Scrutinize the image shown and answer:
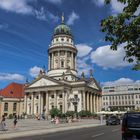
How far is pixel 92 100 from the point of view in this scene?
95.8 meters

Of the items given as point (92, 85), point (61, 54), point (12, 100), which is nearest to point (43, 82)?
point (12, 100)

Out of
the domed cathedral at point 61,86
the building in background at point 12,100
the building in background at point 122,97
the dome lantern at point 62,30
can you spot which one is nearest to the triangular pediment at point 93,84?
the domed cathedral at point 61,86

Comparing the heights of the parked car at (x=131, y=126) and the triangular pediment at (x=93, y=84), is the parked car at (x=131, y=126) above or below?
below

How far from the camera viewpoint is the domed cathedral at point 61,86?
87.0 m

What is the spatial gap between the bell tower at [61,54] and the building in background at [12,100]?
559 inches

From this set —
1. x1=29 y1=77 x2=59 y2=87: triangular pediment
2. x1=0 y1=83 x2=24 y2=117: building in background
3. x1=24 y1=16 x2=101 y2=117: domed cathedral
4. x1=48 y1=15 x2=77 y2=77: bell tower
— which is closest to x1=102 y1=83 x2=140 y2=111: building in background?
x1=24 y1=16 x2=101 y2=117: domed cathedral

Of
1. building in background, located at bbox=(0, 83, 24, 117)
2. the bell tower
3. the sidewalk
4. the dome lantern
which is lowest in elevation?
the sidewalk

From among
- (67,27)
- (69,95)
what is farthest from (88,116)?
(67,27)

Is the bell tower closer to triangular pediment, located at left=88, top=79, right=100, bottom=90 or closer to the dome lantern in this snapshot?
the dome lantern

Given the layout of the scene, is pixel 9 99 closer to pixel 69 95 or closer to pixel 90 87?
pixel 69 95

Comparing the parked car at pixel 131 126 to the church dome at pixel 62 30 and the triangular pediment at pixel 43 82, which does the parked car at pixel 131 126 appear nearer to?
the triangular pediment at pixel 43 82

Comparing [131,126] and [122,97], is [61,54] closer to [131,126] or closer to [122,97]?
[122,97]

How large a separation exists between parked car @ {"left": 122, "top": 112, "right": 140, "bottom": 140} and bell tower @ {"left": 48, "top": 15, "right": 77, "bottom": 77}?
8186 cm

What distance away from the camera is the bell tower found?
324 feet
